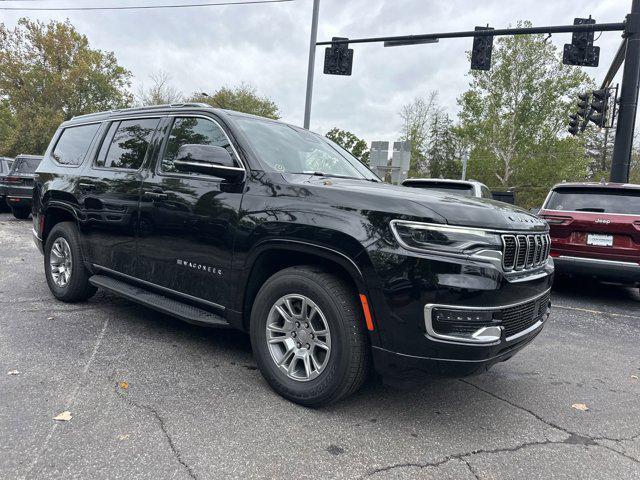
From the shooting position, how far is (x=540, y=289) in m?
3.03

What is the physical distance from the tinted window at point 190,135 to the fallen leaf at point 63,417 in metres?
1.93

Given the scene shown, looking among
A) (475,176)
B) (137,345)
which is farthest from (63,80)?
(137,345)

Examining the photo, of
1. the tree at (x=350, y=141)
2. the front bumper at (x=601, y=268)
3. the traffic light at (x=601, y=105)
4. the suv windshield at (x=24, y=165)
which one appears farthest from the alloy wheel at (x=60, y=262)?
the tree at (x=350, y=141)

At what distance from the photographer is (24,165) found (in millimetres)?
14195

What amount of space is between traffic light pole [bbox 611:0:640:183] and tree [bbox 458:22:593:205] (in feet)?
81.4

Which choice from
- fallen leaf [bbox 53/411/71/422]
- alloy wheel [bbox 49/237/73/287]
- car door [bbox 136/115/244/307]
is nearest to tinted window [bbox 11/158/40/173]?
alloy wheel [bbox 49/237/73/287]

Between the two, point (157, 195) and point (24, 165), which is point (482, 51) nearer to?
point (157, 195)

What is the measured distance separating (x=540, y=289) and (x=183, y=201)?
8.62ft

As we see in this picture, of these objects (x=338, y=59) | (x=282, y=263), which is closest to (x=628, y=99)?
(x=338, y=59)

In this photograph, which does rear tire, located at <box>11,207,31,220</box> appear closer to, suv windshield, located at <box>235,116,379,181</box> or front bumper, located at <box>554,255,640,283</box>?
suv windshield, located at <box>235,116,379,181</box>

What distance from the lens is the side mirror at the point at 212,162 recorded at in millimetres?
3260

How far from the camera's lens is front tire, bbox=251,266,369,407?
110 inches

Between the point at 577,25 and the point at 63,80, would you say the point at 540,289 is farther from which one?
the point at 63,80

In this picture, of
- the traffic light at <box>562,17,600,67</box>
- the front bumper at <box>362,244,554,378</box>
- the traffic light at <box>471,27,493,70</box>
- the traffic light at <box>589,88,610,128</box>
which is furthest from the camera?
the traffic light at <box>589,88,610,128</box>
